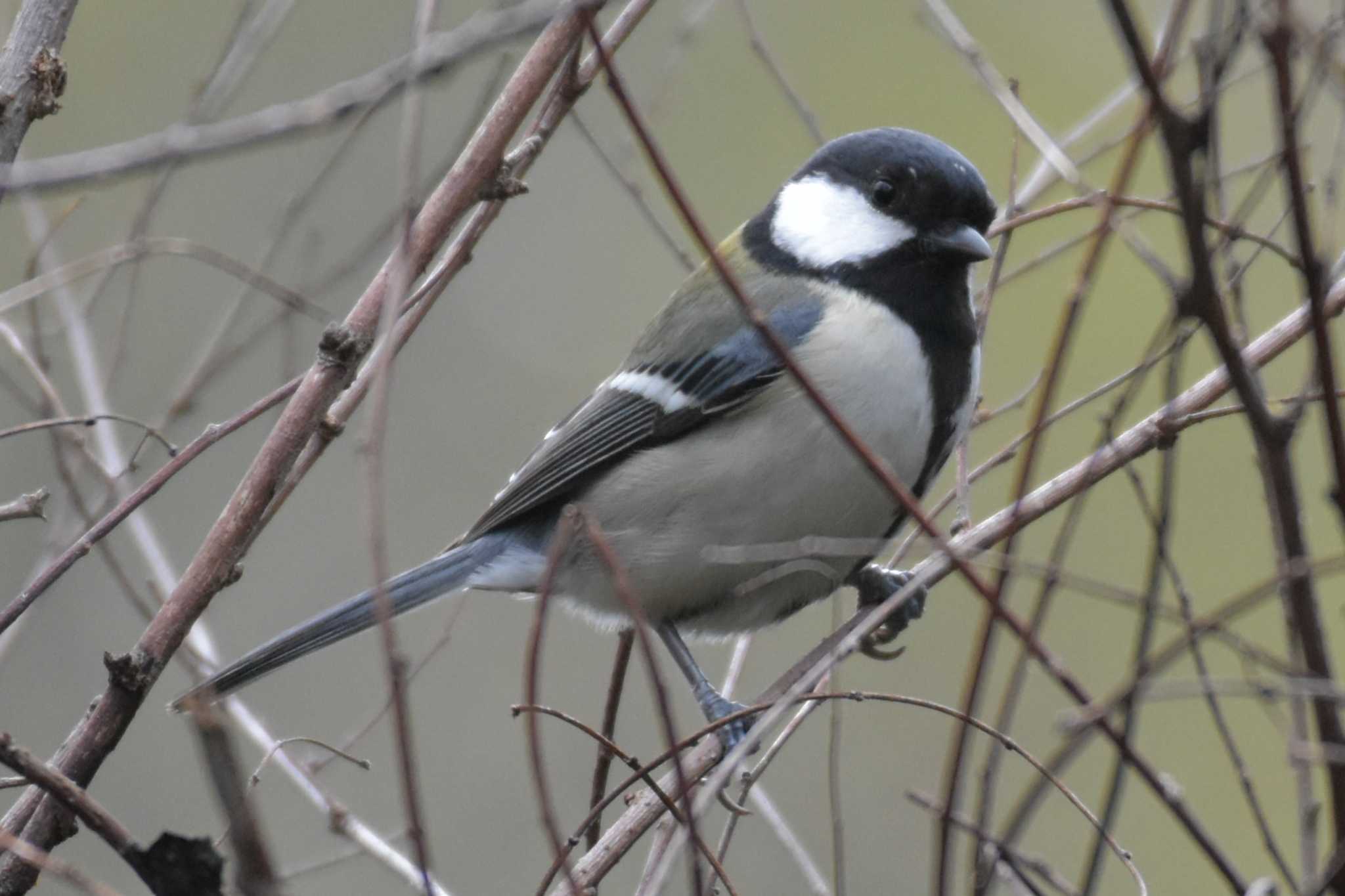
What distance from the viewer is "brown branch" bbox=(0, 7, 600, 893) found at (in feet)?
5.48

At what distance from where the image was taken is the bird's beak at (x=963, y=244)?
8.87 ft

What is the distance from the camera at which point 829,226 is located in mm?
2943

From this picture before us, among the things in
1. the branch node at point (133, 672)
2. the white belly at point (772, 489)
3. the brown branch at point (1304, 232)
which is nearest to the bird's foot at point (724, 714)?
the white belly at point (772, 489)

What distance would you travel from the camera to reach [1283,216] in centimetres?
184

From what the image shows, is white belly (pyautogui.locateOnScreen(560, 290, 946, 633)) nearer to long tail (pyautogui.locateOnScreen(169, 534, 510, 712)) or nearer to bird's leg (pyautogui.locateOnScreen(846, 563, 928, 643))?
bird's leg (pyautogui.locateOnScreen(846, 563, 928, 643))

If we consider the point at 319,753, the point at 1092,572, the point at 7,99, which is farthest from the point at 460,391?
the point at 7,99

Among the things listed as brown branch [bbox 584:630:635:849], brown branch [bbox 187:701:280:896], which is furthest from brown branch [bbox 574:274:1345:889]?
brown branch [bbox 187:701:280:896]

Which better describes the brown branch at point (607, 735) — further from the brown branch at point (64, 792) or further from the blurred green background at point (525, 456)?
the blurred green background at point (525, 456)

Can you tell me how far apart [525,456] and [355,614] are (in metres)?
2.57

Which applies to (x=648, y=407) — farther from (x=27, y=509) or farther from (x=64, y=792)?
(x=64, y=792)

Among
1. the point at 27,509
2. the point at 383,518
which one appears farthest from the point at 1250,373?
the point at 27,509

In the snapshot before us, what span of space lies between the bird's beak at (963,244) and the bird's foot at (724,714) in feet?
3.02

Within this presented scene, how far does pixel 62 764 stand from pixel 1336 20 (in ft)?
4.95

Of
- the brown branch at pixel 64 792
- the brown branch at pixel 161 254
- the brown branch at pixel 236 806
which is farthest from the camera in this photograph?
the brown branch at pixel 161 254
